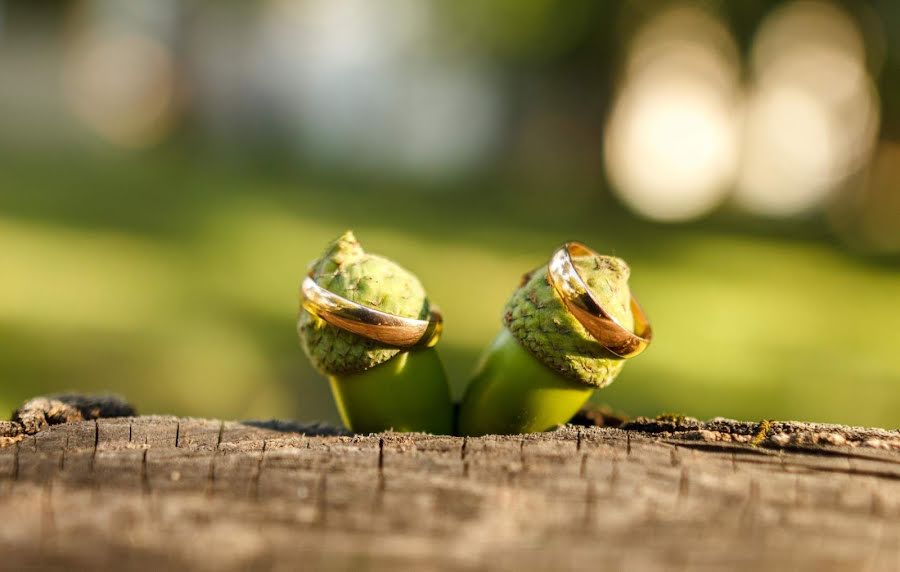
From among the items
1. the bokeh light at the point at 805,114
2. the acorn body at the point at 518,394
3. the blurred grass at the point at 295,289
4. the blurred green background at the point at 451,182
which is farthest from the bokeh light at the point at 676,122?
the acorn body at the point at 518,394

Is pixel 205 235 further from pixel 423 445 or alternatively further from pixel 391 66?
pixel 391 66

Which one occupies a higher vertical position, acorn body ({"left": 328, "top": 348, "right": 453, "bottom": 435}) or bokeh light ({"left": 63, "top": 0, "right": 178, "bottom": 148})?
bokeh light ({"left": 63, "top": 0, "right": 178, "bottom": 148})

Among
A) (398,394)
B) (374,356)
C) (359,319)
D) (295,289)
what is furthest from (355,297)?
(295,289)

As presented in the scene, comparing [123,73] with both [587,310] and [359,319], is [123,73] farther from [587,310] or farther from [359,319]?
[587,310]

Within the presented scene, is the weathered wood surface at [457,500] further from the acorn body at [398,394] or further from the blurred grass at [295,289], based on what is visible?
the blurred grass at [295,289]

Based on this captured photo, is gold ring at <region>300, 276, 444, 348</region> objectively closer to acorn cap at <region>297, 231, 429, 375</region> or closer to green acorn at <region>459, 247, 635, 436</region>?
acorn cap at <region>297, 231, 429, 375</region>

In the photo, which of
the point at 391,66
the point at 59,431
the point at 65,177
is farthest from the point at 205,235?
the point at 391,66

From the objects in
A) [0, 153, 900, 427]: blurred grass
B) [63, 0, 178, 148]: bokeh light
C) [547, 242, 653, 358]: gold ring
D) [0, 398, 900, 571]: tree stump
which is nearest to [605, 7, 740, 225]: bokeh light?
[0, 153, 900, 427]: blurred grass
